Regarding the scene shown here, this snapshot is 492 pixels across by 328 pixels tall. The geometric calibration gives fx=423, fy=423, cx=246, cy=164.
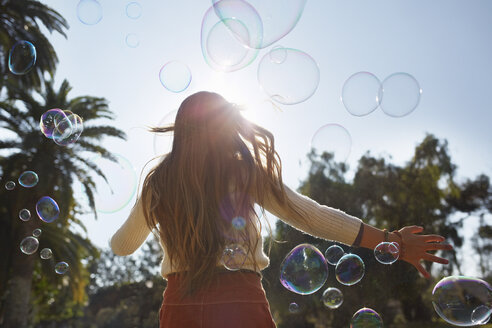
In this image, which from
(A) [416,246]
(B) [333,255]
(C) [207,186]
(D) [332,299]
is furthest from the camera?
(D) [332,299]

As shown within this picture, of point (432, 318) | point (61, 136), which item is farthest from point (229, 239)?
point (432, 318)

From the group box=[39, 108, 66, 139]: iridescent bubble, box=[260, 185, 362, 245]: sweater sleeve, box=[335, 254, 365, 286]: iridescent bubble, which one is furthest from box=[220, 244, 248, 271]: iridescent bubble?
box=[39, 108, 66, 139]: iridescent bubble

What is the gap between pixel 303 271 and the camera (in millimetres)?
3191

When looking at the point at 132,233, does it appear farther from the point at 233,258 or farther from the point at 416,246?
the point at 416,246

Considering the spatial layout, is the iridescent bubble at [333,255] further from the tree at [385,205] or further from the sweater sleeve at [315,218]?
the tree at [385,205]

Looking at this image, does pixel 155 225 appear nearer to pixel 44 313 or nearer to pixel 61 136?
pixel 61 136

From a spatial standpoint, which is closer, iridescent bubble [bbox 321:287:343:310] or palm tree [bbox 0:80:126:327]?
iridescent bubble [bbox 321:287:343:310]

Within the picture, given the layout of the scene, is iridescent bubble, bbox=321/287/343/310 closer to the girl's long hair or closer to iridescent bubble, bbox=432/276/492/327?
iridescent bubble, bbox=432/276/492/327

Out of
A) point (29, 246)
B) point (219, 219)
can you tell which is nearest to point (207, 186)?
point (219, 219)

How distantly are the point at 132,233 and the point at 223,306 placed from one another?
2.72ft

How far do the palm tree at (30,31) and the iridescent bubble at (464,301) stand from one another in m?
13.9

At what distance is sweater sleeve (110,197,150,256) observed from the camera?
2342 mm

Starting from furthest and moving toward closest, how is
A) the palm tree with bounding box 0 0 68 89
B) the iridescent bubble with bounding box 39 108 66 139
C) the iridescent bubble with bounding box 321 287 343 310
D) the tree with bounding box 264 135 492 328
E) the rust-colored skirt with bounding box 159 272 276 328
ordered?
the tree with bounding box 264 135 492 328, the palm tree with bounding box 0 0 68 89, the iridescent bubble with bounding box 39 108 66 139, the iridescent bubble with bounding box 321 287 343 310, the rust-colored skirt with bounding box 159 272 276 328

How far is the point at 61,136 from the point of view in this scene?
17.6ft
